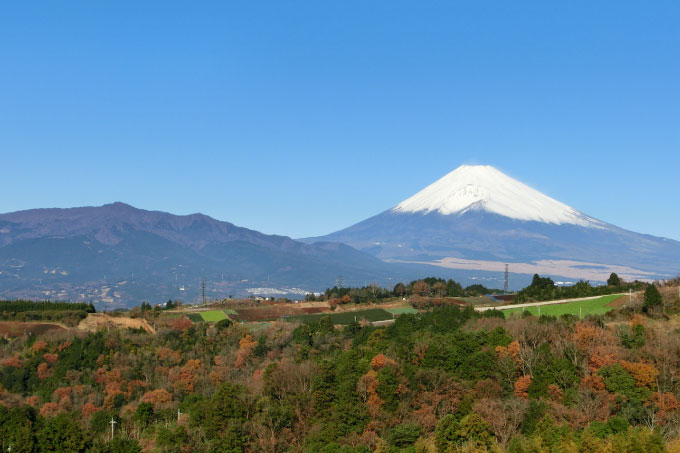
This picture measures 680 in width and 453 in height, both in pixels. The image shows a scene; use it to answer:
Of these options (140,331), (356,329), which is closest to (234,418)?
(356,329)

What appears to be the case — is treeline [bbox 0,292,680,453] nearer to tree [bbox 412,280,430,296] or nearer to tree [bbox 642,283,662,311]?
tree [bbox 642,283,662,311]

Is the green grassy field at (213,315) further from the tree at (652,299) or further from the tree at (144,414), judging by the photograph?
the tree at (652,299)

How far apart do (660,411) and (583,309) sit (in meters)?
30.4

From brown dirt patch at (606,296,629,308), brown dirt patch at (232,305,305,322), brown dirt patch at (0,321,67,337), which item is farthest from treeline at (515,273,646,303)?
brown dirt patch at (0,321,67,337)

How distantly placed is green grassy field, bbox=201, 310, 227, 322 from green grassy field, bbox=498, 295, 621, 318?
3843 cm

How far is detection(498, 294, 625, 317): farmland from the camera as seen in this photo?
7569 centimetres

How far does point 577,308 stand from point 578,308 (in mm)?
143

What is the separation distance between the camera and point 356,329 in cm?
8162

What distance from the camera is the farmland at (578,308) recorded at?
7569cm

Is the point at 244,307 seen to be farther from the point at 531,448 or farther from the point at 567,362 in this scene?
the point at 531,448

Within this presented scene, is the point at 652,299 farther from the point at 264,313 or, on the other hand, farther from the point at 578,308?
the point at 264,313

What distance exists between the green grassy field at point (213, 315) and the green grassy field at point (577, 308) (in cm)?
3843

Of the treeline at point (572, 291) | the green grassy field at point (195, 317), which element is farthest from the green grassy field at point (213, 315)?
the treeline at point (572, 291)

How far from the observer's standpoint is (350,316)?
95.0 metres
